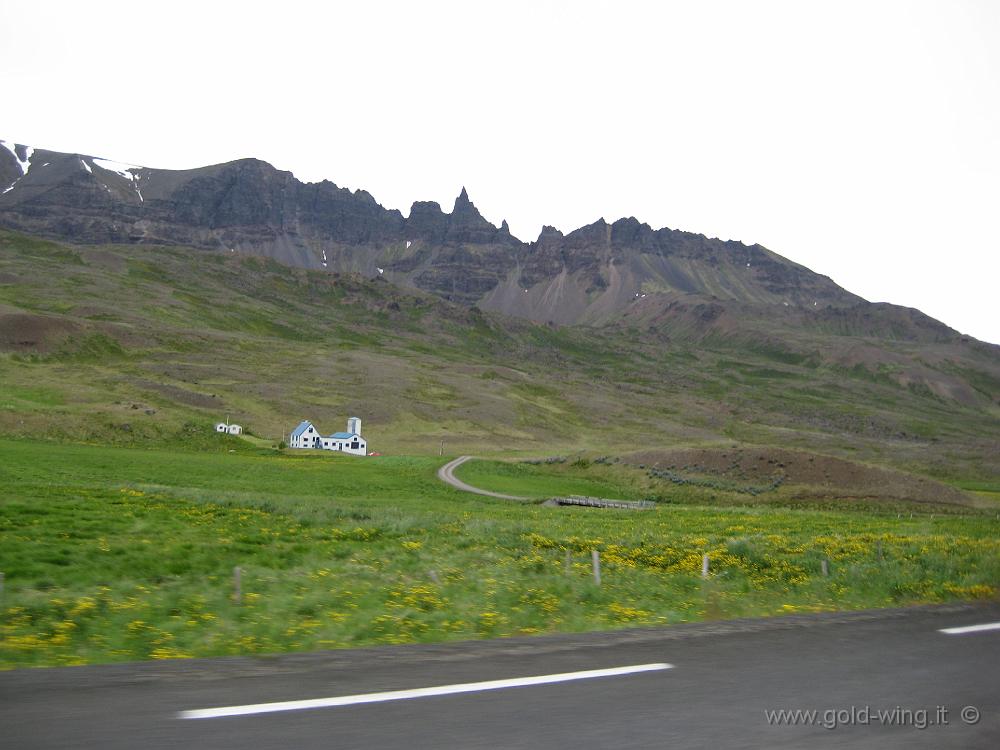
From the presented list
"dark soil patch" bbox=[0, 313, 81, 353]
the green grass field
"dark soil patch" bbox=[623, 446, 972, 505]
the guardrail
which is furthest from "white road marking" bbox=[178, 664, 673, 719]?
"dark soil patch" bbox=[0, 313, 81, 353]

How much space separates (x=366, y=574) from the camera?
719 inches

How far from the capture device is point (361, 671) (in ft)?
29.5

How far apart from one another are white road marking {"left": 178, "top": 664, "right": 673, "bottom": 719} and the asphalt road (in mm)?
105

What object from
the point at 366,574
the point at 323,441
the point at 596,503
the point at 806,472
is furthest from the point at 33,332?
the point at 366,574

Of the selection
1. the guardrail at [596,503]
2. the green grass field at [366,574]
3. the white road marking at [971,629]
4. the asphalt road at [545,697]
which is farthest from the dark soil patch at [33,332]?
the white road marking at [971,629]

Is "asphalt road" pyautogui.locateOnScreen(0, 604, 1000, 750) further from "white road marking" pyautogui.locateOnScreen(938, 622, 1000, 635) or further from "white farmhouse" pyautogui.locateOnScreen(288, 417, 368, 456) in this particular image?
"white farmhouse" pyautogui.locateOnScreen(288, 417, 368, 456)

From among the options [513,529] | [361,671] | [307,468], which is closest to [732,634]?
[361,671]

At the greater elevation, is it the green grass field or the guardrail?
the green grass field

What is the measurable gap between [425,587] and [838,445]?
172758 mm

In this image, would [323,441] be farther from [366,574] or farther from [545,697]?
[545,697]

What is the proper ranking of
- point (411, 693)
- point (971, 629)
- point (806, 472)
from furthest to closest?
point (806, 472) < point (971, 629) < point (411, 693)

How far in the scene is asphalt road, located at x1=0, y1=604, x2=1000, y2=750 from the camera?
23.1ft

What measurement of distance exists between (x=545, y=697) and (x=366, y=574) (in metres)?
10.7

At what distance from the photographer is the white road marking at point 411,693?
24.4ft
